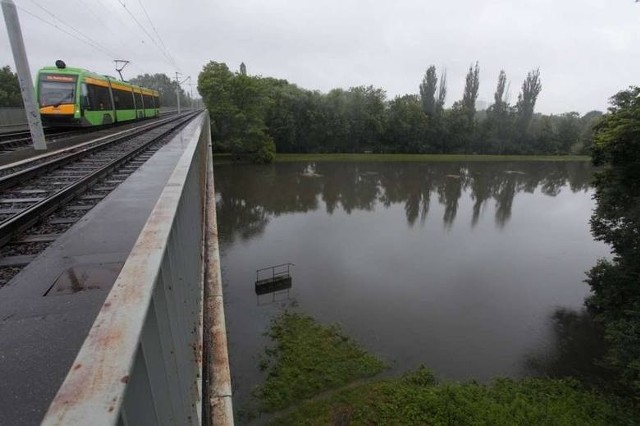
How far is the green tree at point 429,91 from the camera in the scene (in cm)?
7050

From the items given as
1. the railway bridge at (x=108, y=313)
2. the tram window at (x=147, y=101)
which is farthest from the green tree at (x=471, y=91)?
the railway bridge at (x=108, y=313)

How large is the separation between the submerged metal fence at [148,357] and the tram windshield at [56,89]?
15.7 meters

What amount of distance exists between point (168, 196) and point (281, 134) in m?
58.4

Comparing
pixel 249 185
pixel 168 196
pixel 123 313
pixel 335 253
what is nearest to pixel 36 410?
pixel 123 313

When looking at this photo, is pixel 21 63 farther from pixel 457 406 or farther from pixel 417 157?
pixel 417 157

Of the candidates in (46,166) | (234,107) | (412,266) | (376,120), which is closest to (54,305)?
(46,166)

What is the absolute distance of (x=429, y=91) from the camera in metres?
70.9

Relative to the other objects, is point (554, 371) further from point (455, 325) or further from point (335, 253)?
point (335, 253)

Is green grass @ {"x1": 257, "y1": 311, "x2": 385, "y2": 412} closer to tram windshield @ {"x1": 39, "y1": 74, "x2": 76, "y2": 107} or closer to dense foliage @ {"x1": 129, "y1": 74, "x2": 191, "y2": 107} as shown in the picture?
tram windshield @ {"x1": 39, "y1": 74, "x2": 76, "y2": 107}

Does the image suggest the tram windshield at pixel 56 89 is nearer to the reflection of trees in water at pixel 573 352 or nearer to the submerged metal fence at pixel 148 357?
the submerged metal fence at pixel 148 357

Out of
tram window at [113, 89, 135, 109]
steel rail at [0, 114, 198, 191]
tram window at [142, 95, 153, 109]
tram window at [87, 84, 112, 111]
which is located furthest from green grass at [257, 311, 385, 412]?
tram window at [142, 95, 153, 109]

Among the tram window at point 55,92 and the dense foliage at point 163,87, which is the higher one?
the dense foliage at point 163,87

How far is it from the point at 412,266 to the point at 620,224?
366 inches

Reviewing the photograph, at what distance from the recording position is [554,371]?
1319 centimetres
